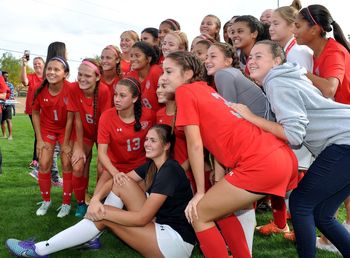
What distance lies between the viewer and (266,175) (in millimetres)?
2744

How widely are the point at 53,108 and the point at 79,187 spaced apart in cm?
108

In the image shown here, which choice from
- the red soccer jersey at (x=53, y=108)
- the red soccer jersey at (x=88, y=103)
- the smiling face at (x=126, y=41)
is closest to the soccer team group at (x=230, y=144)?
the red soccer jersey at (x=88, y=103)

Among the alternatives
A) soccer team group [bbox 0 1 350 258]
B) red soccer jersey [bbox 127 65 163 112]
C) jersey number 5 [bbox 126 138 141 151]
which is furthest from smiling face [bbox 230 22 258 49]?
jersey number 5 [bbox 126 138 141 151]

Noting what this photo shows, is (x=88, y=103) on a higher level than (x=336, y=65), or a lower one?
lower

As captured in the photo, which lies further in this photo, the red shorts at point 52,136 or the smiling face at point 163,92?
the red shorts at point 52,136

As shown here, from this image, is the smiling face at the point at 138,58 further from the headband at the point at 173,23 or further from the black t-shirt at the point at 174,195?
the black t-shirt at the point at 174,195

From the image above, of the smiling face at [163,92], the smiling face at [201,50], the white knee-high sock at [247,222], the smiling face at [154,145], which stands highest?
the smiling face at [201,50]

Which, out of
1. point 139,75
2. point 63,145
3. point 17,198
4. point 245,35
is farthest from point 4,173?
point 245,35

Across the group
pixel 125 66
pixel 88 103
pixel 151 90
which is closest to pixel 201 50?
pixel 151 90

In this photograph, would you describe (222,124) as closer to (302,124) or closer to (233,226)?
(302,124)

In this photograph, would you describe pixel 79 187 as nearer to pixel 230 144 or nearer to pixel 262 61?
pixel 230 144

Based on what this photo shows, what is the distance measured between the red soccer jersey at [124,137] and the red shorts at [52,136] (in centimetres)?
113

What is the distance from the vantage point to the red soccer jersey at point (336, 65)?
11.5 feet

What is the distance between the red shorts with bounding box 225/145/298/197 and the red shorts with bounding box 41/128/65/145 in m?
3.29
